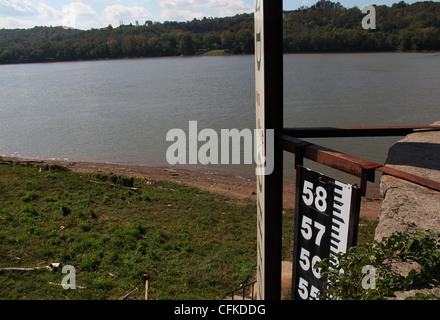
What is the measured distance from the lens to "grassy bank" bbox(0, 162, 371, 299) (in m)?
6.46

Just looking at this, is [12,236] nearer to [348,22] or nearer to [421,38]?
[348,22]

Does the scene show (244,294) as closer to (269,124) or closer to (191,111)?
(269,124)

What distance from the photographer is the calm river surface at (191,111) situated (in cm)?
2150

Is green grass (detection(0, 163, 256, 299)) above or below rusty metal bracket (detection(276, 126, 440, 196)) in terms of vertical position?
below

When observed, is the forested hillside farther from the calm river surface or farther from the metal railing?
the metal railing

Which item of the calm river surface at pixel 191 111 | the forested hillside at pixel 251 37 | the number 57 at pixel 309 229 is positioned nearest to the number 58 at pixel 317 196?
the number 57 at pixel 309 229

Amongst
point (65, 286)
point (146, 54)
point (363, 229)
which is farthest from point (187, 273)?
point (146, 54)

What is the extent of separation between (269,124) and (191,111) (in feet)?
84.0

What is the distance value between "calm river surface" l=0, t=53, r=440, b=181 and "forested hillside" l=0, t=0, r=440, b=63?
7.80 metres

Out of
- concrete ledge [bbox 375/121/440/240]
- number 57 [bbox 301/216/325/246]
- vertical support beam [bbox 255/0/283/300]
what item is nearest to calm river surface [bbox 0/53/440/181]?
concrete ledge [bbox 375/121/440/240]

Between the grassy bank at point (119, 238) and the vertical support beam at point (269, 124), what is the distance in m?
3.36

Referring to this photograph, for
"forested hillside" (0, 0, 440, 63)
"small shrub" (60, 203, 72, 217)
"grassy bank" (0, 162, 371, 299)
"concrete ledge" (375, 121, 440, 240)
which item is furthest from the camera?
"forested hillside" (0, 0, 440, 63)

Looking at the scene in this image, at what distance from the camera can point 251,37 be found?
237ft

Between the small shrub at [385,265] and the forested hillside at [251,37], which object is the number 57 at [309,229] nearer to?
the small shrub at [385,265]
